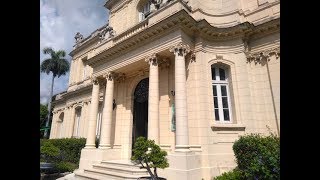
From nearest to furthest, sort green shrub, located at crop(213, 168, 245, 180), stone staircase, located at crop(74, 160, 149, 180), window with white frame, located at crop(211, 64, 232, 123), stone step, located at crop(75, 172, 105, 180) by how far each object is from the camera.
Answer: green shrub, located at crop(213, 168, 245, 180), stone staircase, located at crop(74, 160, 149, 180), stone step, located at crop(75, 172, 105, 180), window with white frame, located at crop(211, 64, 232, 123)

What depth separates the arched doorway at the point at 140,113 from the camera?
12.7 metres

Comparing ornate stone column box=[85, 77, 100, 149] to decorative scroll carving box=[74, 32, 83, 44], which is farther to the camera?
decorative scroll carving box=[74, 32, 83, 44]

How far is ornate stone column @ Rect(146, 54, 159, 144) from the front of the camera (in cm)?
945

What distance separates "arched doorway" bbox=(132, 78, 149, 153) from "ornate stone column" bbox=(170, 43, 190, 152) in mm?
3653

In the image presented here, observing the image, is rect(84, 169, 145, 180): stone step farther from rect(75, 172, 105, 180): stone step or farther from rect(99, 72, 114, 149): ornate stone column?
rect(99, 72, 114, 149): ornate stone column

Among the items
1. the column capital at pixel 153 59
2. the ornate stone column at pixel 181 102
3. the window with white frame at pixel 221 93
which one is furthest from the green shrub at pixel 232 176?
the column capital at pixel 153 59

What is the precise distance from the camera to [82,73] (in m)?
22.2

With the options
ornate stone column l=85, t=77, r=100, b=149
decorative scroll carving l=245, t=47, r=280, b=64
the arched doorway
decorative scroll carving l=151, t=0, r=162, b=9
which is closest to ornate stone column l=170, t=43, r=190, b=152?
decorative scroll carving l=151, t=0, r=162, b=9

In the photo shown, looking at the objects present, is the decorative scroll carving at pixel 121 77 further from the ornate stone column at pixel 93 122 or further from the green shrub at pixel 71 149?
the green shrub at pixel 71 149

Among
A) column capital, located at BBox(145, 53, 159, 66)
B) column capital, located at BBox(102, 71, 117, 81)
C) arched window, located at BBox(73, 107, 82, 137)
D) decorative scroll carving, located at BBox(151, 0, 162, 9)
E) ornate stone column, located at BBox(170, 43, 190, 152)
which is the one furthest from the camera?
arched window, located at BBox(73, 107, 82, 137)

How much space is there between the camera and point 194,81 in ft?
32.5

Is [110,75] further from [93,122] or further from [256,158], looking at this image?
[256,158]
